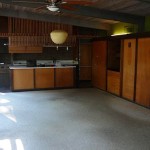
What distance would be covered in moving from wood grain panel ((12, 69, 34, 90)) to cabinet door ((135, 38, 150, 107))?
13.1 feet

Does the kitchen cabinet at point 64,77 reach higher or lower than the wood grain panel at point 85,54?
lower

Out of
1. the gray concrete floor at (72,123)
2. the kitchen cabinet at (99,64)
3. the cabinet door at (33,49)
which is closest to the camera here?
the gray concrete floor at (72,123)

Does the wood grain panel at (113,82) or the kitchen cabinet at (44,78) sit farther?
the kitchen cabinet at (44,78)

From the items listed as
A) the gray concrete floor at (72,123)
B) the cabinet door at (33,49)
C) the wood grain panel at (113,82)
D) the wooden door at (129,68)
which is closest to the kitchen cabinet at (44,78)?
the cabinet door at (33,49)

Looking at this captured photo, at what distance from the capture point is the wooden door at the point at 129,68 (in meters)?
6.72

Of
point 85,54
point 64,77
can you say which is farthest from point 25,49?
point 85,54

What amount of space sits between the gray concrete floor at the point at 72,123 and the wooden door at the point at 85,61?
3.05 m

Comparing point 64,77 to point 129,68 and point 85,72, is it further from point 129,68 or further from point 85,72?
point 129,68

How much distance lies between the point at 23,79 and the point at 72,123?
13.2ft

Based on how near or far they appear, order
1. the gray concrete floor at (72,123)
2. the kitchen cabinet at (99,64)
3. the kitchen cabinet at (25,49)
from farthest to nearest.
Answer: the kitchen cabinet at (25,49)
the kitchen cabinet at (99,64)
the gray concrete floor at (72,123)

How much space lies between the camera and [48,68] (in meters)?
8.73

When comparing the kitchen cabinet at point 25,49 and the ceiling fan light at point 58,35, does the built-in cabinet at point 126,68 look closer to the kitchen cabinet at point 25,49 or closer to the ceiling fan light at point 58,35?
the ceiling fan light at point 58,35

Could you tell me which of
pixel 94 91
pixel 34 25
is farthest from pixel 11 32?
pixel 94 91

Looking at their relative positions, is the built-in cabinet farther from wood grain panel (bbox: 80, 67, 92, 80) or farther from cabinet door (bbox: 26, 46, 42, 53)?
cabinet door (bbox: 26, 46, 42, 53)
